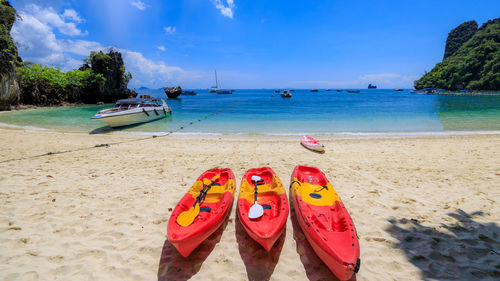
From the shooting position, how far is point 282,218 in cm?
297

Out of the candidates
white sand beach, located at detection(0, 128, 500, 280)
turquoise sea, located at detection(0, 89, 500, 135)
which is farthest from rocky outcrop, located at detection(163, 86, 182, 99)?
white sand beach, located at detection(0, 128, 500, 280)

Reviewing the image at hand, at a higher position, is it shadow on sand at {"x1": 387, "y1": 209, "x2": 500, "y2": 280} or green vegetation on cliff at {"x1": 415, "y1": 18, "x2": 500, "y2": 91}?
green vegetation on cliff at {"x1": 415, "y1": 18, "x2": 500, "y2": 91}

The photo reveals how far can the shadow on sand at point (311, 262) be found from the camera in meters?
2.54

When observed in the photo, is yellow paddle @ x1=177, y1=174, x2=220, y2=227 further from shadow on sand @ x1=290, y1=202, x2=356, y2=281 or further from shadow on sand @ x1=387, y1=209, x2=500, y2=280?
shadow on sand @ x1=387, y1=209, x2=500, y2=280

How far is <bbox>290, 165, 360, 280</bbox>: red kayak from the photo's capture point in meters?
2.36

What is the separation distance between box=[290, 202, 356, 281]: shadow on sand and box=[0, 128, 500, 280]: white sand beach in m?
0.02

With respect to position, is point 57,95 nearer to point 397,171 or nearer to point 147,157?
point 147,157

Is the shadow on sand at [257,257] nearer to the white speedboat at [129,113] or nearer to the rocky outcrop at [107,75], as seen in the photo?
the white speedboat at [129,113]

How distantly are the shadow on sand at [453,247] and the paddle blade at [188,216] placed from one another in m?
3.37

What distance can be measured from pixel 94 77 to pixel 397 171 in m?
50.7

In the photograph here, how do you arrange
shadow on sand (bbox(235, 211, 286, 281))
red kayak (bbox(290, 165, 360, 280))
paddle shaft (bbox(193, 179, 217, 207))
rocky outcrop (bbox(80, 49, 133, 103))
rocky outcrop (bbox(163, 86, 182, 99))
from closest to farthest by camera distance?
red kayak (bbox(290, 165, 360, 280)), shadow on sand (bbox(235, 211, 286, 281)), paddle shaft (bbox(193, 179, 217, 207)), rocky outcrop (bbox(80, 49, 133, 103)), rocky outcrop (bbox(163, 86, 182, 99))

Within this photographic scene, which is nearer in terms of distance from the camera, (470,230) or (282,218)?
(282,218)

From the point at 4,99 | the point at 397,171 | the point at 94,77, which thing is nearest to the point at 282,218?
the point at 397,171

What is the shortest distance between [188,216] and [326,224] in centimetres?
233
